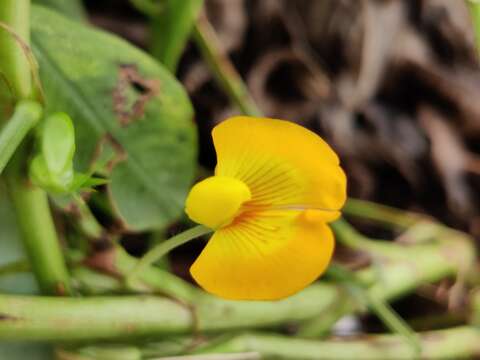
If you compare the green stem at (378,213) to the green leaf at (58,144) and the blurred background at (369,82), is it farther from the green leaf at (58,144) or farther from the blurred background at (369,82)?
the green leaf at (58,144)

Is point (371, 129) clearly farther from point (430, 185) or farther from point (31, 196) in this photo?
point (31, 196)

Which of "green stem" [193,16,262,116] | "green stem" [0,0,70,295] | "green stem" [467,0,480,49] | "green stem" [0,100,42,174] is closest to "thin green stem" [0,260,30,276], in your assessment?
"green stem" [0,0,70,295]

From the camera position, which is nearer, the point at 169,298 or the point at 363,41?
the point at 169,298

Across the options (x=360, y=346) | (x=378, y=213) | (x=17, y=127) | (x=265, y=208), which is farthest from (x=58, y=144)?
(x=378, y=213)

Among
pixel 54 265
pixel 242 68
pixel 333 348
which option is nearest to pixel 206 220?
pixel 54 265

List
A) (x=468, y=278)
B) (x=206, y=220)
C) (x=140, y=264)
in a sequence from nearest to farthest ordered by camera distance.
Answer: (x=206, y=220)
(x=140, y=264)
(x=468, y=278)

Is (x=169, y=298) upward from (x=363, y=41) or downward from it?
downward

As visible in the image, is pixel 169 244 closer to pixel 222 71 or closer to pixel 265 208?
pixel 265 208
